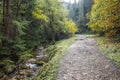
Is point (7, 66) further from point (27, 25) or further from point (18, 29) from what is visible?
point (27, 25)

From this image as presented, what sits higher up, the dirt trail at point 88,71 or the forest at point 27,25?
the forest at point 27,25

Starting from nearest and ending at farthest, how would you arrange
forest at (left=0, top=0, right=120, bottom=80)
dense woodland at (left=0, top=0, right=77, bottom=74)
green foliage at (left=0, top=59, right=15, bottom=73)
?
forest at (left=0, top=0, right=120, bottom=80) → green foliage at (left=0, top=59, right=15, bottom=73) → dense woodland at (left=0, top=0, right=77, bottom=74)

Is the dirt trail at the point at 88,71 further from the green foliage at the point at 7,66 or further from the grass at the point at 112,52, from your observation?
the green foliage at the point at 7,66

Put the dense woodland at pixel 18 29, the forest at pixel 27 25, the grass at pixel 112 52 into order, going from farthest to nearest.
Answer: the dense woodland at pixel 18 29 < the grass at pixel 112 52 < the forest at pixel 27 25

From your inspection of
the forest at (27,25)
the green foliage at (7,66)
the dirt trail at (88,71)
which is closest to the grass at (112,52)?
the dirt trail at (88,71)

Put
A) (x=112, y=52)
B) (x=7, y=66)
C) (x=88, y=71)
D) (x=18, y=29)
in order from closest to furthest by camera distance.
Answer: (x=88, y=71) < (x=7, y=66) < (x=112, y=52) < (x=18, y=29)

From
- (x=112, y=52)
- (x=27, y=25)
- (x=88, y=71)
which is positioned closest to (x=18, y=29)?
(x=27, y=25)

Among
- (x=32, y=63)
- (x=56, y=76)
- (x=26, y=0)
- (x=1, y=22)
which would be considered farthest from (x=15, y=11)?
A: (x=56, y=76)

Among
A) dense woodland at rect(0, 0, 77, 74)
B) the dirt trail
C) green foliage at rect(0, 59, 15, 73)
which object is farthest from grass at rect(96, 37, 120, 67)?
green foliage at rect(0, 59, 15, 73)

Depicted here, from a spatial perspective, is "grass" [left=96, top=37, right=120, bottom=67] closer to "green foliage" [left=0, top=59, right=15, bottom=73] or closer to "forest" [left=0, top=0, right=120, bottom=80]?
"forest" [left=0, top=0, right=120, bottom=80]

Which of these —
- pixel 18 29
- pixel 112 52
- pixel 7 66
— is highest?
pixel 18 29

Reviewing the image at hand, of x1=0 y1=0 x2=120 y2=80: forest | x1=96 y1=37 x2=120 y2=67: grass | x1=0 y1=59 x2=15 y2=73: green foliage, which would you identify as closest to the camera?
x1=0 y1=0 x2=120 y2=80: forest

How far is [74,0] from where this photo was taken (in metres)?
83.1

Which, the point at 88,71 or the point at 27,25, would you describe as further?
the point at 27,25
